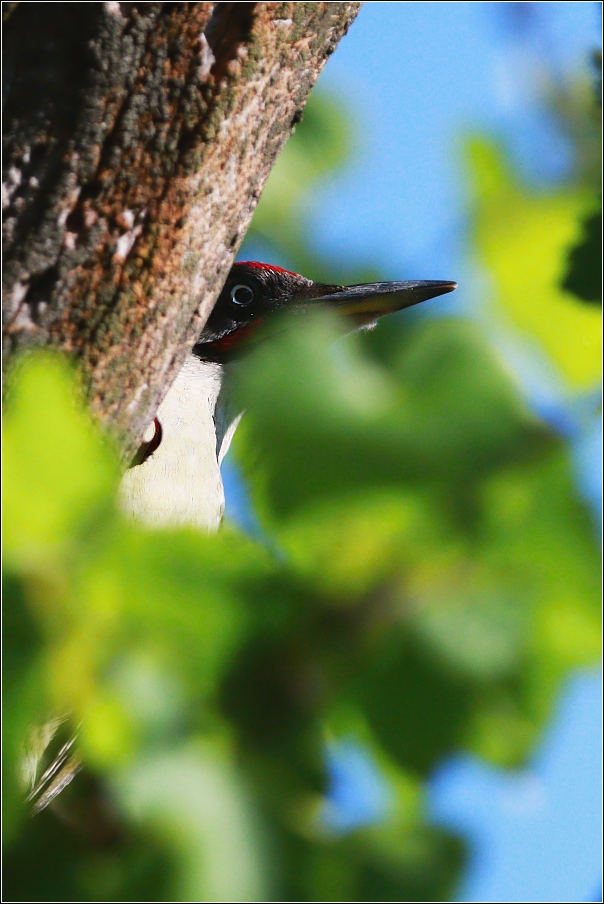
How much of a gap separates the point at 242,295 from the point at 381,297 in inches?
38.9

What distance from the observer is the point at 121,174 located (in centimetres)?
154

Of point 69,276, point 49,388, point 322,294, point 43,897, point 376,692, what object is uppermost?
point 49,388

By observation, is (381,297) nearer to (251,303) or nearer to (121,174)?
(251,303)

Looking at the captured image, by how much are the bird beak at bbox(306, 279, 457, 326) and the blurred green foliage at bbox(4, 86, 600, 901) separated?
318cm

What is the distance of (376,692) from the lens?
2.63 ft

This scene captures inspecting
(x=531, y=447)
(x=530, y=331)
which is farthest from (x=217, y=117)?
(x=531, y=447)

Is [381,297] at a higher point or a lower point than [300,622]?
lower

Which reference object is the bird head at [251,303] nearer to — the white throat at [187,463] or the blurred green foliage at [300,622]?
the white throat at [187,463]

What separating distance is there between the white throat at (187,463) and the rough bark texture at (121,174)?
1.82m

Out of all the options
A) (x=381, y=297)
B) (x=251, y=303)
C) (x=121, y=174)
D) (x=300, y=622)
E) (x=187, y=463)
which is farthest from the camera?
(x=251, y=303)

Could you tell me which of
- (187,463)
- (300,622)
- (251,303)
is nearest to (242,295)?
(251,303)

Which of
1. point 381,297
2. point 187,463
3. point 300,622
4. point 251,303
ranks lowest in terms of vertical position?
point 187,463

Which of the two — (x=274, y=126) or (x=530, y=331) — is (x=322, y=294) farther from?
(x=530, y=331)

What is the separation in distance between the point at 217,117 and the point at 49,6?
0.31 metres
